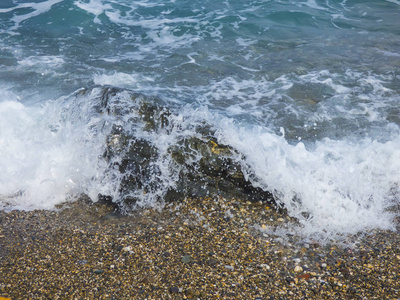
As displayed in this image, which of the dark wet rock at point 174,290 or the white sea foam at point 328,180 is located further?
the white sea foam at point 328,180

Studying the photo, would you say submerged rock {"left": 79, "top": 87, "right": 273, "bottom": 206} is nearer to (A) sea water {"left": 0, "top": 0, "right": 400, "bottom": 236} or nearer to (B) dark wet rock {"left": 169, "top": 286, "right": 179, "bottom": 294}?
(A) sea water {"left": 0, "top": 0, "right": 400, "bottom": 236}

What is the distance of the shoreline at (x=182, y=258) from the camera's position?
316cm

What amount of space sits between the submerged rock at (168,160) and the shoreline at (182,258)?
0.83 feet

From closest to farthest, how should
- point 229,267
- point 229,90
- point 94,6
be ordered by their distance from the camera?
1. point 229,267
2. point 229,90
3. point 94,6

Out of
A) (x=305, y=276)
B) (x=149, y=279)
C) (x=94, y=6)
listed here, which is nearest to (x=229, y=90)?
(x=305, y=276)

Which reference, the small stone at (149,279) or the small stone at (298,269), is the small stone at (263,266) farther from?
the small stone at (149,279)

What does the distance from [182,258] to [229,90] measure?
15.4ft

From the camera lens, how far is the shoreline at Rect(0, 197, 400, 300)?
124 inches

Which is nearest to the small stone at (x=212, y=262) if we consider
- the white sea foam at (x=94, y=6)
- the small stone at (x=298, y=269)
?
the small stone at (x=298, y=269)

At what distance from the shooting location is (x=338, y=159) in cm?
518

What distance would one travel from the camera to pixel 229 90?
7.50 metres

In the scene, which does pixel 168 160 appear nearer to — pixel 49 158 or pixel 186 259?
pixel 186 259

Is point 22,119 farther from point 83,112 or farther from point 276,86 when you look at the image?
point 276,86

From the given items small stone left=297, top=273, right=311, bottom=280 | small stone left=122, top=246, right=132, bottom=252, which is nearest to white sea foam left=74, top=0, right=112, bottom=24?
small stone left=122, top=246, right=132, bottom=252
